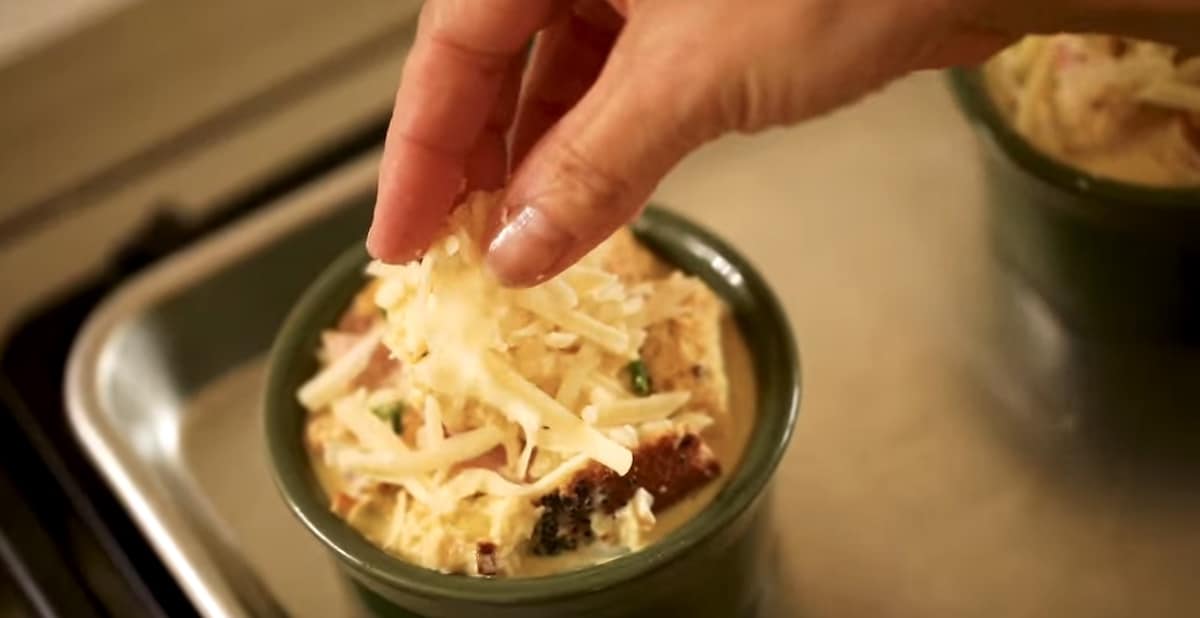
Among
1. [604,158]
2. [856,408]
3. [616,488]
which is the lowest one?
[856,408]

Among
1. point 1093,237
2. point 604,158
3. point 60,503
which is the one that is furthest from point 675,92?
point 60,503

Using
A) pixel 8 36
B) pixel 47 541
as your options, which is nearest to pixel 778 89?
pixel 47 541

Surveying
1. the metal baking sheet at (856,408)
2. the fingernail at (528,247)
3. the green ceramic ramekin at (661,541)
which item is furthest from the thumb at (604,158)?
the metal baking sheet at (856,408)

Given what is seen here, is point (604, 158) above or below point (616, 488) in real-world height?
above

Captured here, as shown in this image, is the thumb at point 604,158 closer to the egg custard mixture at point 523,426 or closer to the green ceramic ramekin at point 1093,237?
the egg custard mixture at point 523,426

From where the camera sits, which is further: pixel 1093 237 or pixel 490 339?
pixel 1093 237

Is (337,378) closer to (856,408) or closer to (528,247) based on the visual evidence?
(528,247)

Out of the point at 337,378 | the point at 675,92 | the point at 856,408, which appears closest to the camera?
the point at 675,92

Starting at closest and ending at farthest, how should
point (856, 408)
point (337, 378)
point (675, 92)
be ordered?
point (675, 92) < point (337, 378) < point (856, 408)
